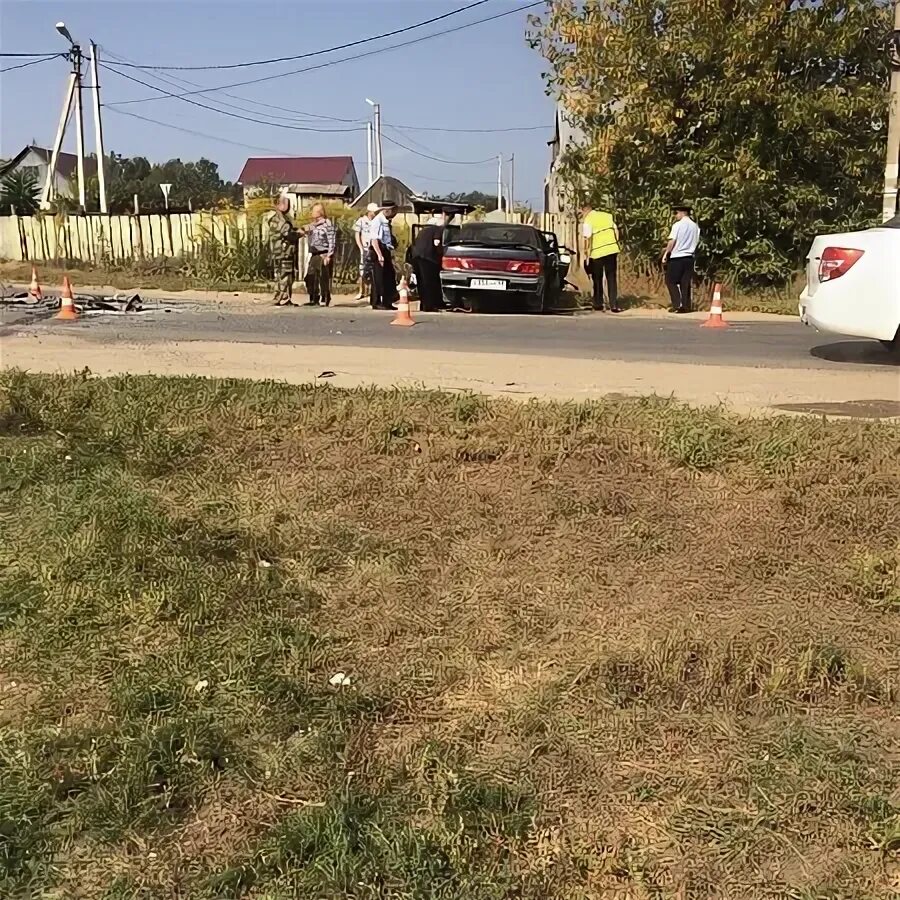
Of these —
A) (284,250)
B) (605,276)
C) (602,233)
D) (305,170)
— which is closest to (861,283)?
(602,233)

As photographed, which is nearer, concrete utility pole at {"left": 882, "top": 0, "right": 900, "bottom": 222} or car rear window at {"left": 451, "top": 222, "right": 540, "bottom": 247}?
concrete utility pole at {"left": 882, "top": 0, "right": 900, "bottom": 222}

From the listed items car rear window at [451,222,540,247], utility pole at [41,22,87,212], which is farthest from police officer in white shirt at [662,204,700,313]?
utility pole at [41,22,87,212]

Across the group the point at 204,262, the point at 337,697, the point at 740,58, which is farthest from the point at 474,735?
the point at 204,262

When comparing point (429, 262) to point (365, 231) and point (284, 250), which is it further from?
point (284, 250)

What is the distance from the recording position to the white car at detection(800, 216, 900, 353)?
8.49 meters

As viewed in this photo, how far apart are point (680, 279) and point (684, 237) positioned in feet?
2.94

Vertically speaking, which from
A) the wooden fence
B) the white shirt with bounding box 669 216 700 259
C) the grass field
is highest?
the wooden fence

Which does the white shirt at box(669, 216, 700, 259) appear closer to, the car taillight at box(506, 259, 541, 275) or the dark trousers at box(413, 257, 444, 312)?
the car taillight at box(506, 259, 541, 275)

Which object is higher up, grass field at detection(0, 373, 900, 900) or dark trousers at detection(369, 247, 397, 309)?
dark trousers at detection(369, 247, 397, 309)

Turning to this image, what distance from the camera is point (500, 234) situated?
1608 cm

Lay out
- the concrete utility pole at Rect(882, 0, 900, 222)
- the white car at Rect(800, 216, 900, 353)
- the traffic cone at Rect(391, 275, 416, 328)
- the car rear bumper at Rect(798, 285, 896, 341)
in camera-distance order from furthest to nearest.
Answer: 1. the concrete utility pole at Rect(882, 0, 900, 222)
2. the traffic cone at Rect(391, 275, 416, 328)
3. the car rear bumper at Rect(798, 285, 896, 341)
4. the white car at Rect(800, 216, 900, 353)

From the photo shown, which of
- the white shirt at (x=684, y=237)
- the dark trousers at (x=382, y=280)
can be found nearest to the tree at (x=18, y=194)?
the dark trousers at (x=382, y=280)

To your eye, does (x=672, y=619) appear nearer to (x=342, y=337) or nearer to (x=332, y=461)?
(x=332, y=461)

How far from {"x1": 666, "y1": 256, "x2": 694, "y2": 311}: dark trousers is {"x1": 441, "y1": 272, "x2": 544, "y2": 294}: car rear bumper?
200 centimetres
